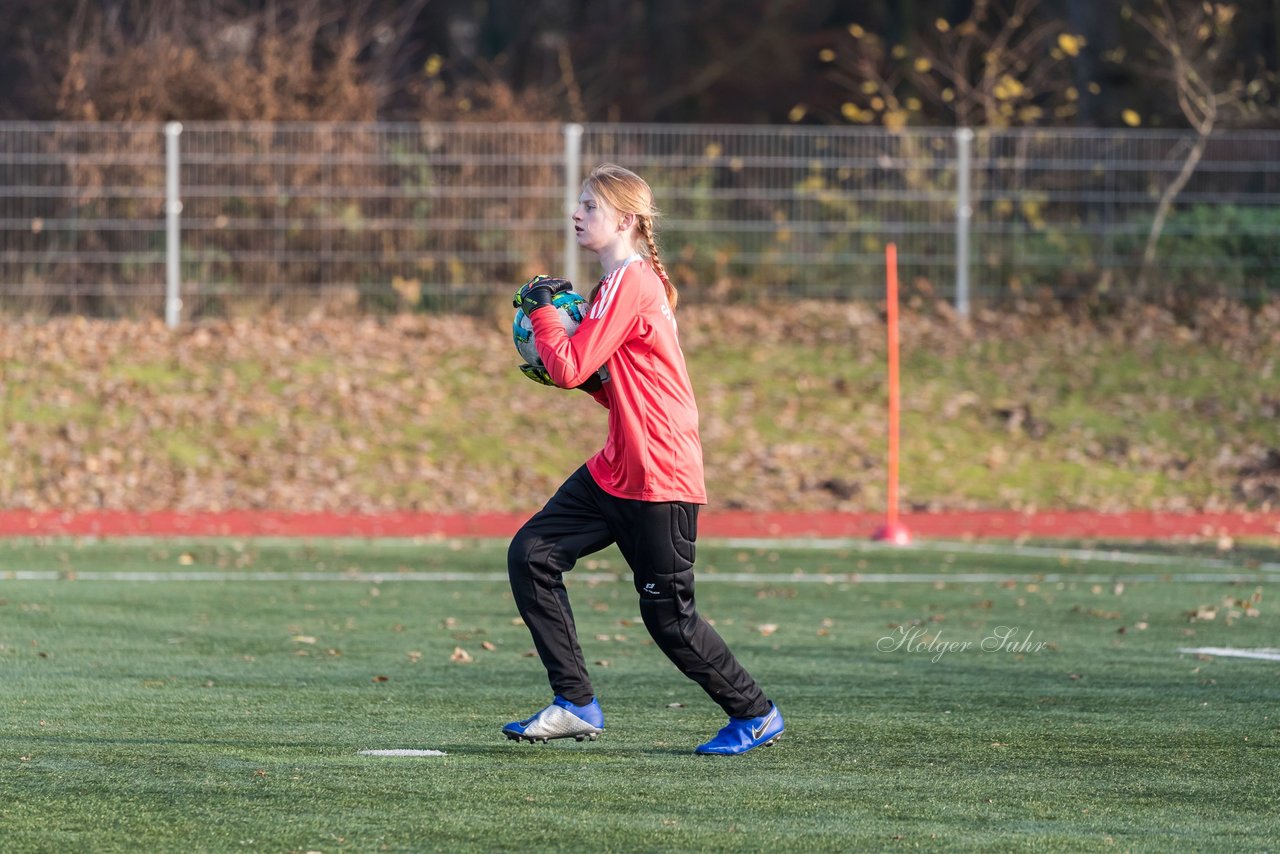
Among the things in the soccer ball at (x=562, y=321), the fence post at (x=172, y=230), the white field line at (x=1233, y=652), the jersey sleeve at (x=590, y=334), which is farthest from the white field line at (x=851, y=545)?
the jersey sleeve at (x=590, y=334)

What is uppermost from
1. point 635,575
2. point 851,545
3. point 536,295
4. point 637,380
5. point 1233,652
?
point 536,295

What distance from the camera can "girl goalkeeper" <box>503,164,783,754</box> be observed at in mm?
6047

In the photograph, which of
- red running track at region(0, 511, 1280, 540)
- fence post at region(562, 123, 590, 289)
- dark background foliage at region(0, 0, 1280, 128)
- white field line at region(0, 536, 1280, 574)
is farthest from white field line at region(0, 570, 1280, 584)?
dark background foliage at region(0, 0, 1280, 128)

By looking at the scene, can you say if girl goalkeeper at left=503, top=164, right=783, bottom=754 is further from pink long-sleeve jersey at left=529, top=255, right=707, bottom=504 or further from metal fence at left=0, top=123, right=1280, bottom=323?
metal fence at left=0, top=123, right=1280, bottom=323

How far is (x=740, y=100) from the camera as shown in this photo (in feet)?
121

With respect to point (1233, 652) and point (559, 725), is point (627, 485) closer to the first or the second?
point (559, 725)

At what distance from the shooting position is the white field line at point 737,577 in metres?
12.4

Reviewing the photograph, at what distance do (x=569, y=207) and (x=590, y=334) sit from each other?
15.3 metres

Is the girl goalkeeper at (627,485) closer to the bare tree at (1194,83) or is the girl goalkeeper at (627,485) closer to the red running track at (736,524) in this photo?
the red running track at (736,524)

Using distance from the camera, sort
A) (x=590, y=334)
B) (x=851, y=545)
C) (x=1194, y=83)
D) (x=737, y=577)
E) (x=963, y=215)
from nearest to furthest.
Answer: (x=590, y=334)
(x=737, y=577)
(x=851, y=545)
(x=963, y=215)
(x=1194, y=83)

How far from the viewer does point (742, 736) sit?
20.8 ft

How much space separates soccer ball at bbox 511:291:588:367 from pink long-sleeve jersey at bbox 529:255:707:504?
68 millimetres

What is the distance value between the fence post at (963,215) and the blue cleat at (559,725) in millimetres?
15918

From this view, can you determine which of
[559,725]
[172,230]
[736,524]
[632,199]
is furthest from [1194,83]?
[559,725]
